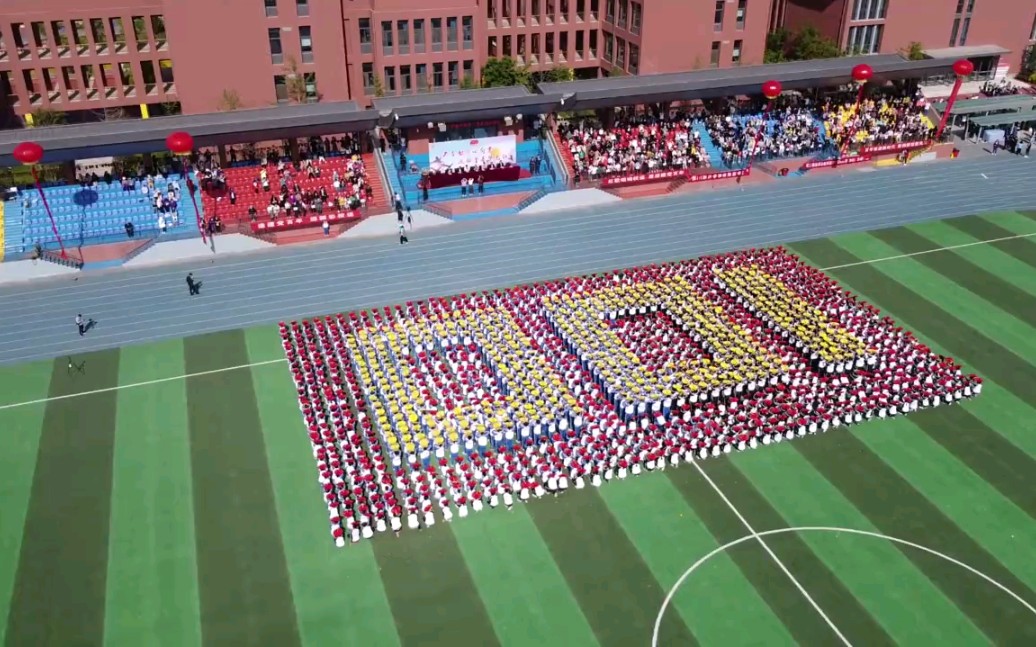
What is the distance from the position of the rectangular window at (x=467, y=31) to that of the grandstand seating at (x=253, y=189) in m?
12.0

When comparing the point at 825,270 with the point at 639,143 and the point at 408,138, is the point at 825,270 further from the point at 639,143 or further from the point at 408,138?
the point at 408,138

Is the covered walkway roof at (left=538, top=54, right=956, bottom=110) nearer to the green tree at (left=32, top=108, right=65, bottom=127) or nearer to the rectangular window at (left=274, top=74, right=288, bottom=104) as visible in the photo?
the rectangular window at (left=274, top=74, right=288, bottom=104)

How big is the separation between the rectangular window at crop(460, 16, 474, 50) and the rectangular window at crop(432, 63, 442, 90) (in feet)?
7.00

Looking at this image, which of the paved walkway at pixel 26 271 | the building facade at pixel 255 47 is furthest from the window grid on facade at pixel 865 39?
the paved walkway at pixel 26 271

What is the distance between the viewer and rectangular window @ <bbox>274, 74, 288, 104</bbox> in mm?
49206

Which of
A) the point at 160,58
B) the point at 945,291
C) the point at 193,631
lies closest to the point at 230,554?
the point at 193,631

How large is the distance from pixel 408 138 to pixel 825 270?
23150 millimetres

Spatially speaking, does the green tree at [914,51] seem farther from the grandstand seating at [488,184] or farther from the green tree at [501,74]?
the grandstand seating at [488,184]

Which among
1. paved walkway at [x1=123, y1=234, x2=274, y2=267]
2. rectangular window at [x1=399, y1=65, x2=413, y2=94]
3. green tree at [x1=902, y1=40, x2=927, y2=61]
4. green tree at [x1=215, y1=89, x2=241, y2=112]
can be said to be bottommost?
paved walkway at [x1=123, y1=234, x2=274, y2=267]

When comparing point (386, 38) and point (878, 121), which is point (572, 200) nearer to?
point (386, 38)

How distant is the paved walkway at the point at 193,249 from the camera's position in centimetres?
3881

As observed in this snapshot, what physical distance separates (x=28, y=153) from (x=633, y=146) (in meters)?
30.4

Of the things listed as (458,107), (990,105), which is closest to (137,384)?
(458,107)

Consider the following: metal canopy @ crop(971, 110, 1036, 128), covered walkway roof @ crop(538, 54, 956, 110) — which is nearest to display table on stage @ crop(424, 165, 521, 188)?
covered walkway roof @ crop(538, 54, 956, 110)
